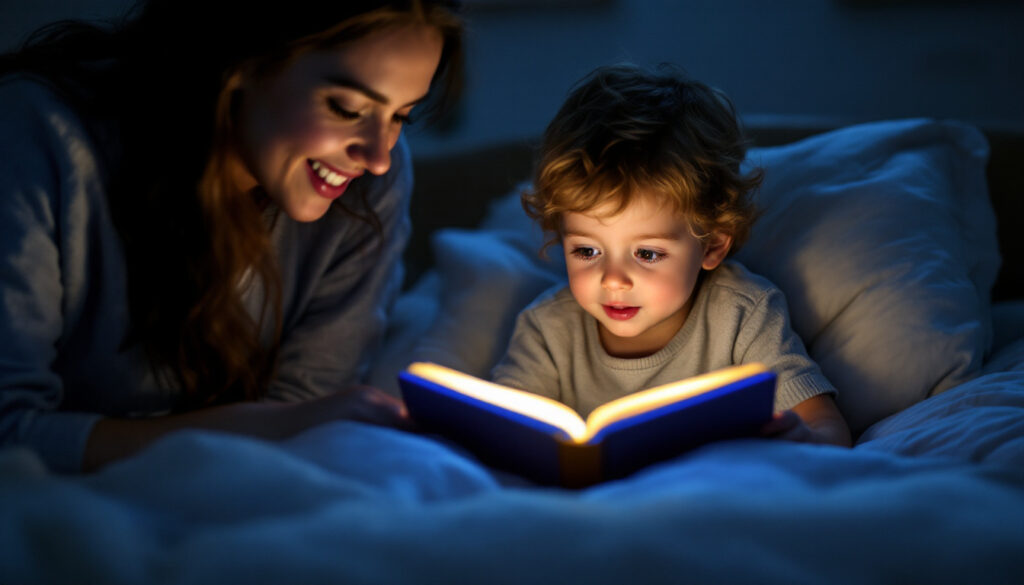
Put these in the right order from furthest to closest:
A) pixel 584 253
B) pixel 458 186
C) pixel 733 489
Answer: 1. pixel 458 186
2. pixel 584 253
3. pixel 733 489

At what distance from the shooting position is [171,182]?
3.30 ft

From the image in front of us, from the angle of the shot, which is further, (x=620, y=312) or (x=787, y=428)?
(x=620, y=312)

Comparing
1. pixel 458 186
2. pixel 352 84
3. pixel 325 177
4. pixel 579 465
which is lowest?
pixel 458 186

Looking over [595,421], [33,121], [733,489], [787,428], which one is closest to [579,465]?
[595,421]

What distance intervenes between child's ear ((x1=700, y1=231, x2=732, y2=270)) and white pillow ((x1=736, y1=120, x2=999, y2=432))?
0.13 metres

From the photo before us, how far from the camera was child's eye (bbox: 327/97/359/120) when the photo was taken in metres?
0.97

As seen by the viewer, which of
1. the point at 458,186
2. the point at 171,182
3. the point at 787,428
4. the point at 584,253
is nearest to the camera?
the point at 787,428

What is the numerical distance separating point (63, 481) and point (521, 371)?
24.7 inches

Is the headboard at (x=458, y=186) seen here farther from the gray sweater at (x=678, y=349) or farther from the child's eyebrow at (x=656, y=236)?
the child's eyebrow at (x=656, y=236)

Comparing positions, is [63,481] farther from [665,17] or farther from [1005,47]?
[1005,47]

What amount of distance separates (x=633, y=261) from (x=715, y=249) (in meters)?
0.16

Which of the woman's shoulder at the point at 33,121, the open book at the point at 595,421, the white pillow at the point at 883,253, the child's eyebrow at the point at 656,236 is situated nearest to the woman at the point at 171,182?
the woman's shoulder at the point at 33,121

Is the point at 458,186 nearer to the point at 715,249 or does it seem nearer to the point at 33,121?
the point at 715,249

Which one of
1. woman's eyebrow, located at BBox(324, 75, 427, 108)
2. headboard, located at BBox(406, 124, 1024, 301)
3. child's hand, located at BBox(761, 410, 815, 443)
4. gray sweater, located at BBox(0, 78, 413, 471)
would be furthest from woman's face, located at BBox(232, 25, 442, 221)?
headboard, located at BBox(406, 124, 1024, 301)
